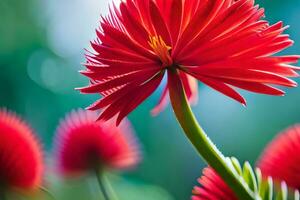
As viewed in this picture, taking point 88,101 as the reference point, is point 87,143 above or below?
below

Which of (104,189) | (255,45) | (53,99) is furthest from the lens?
(53,99)

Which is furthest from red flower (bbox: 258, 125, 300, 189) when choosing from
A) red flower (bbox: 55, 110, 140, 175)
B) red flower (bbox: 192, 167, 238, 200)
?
red flower (bbox: 55, 110, 140, 175)

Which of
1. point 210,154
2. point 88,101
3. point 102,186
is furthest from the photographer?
point 88,101

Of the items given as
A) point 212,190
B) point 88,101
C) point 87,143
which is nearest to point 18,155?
point 87,143

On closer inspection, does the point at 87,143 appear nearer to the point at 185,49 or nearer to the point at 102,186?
the point at 102,186

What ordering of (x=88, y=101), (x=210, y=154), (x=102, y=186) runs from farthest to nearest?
(x=88, y=101) < (x=102, y=186) < (x=210, y=154)

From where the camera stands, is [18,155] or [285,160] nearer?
[285,160]

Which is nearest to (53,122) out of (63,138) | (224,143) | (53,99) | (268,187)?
(53,99)

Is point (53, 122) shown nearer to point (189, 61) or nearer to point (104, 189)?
point (104, 189)

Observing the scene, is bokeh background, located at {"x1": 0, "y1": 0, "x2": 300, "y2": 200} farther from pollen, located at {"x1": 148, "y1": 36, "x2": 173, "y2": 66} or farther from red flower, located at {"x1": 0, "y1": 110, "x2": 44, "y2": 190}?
pollen, located at {"x1": 148, "y1": 36, "x2": 173, "y2": 66}
